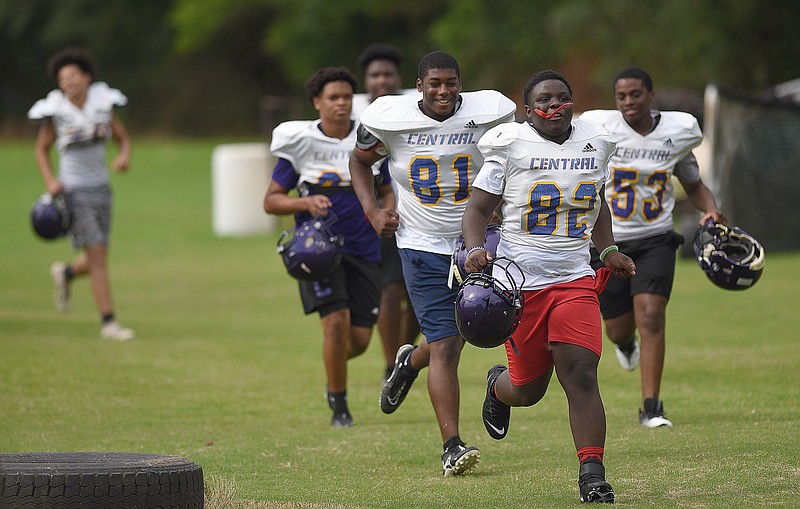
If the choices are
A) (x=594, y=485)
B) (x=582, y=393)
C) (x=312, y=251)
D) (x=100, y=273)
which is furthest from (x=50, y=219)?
(x=594, y=485)

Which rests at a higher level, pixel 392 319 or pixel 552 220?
pixel 552 220

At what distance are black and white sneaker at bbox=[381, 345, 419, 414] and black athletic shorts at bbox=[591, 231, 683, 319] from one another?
4.44ft

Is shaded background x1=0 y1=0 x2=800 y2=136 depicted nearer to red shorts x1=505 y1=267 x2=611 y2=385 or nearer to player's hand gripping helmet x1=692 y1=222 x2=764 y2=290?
player's hand gripping helmet x1=692 y1=222 x2=764 y2=290

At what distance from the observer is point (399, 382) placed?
302 inches

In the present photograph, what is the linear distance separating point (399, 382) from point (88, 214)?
218 inches

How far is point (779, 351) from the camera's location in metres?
10.8

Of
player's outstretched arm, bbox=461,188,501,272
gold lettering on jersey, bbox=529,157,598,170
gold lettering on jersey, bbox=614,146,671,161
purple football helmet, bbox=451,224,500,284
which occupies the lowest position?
purple football helmet, bbox=451,224,500,284

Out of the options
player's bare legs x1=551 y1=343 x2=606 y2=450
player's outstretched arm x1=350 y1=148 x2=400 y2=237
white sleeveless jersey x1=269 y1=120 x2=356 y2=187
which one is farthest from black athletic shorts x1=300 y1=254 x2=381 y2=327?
player's bare legs x1=551 y1=343 x2=606 y2=450

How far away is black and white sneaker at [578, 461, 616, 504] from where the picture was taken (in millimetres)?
5797

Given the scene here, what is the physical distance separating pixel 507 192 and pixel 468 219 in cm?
23

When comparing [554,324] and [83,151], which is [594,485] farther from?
[83,151]

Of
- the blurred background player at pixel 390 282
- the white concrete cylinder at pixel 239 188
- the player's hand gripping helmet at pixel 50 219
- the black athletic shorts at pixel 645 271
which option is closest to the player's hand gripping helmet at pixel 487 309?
the black athletic shorts at pixel 645 271

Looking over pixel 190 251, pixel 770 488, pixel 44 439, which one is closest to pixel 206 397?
pixel 44 439

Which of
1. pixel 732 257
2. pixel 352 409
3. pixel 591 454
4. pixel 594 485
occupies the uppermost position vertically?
pixel 732 257
